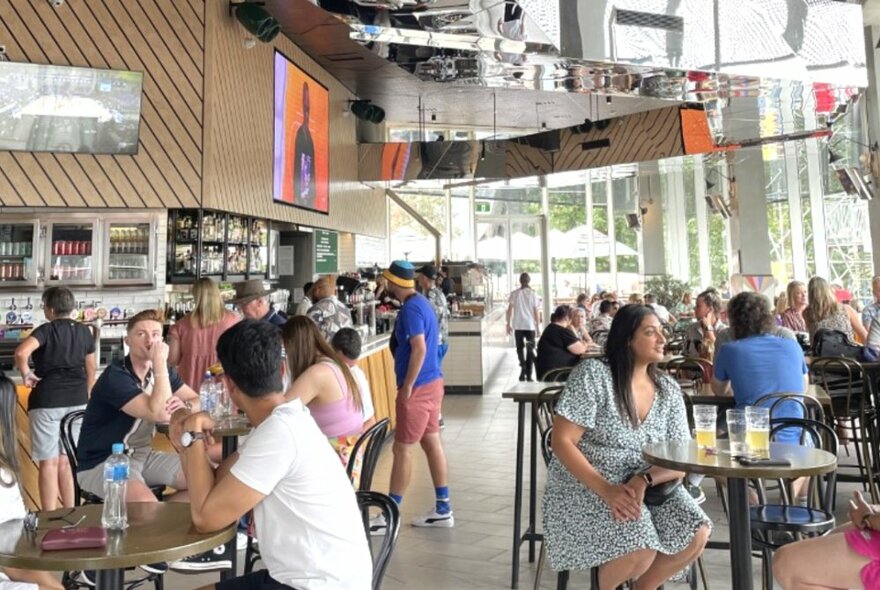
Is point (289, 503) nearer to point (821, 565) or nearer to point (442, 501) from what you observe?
point (821, 565)

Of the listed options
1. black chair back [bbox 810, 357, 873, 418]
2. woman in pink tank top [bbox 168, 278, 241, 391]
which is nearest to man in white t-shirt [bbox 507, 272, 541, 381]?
black chair back [bbox 810, 357, 873, 418]

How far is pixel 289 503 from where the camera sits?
5.83 feet

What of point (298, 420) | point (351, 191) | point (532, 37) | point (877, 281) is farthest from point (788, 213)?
point (298, 420)

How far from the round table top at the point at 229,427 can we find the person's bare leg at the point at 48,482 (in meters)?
1.85

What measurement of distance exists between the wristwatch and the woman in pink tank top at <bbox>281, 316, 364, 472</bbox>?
3.95ft

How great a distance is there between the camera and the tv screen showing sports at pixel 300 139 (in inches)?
356

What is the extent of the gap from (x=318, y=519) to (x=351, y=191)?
10.9 m

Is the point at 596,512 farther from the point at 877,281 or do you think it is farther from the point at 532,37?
the point at 877,281

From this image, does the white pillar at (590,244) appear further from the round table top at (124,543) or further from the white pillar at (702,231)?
the round table top at (124,543)

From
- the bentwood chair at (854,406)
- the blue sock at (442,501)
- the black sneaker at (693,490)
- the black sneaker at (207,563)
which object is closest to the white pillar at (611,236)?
the bentwood chair at (854,406)

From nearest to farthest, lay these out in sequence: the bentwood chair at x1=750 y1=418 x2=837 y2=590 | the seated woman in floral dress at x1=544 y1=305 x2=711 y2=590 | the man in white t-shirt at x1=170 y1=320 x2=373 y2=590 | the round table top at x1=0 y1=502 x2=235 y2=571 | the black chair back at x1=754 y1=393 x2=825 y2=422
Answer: the round table top at x1=0 y1=502 x2=235 y2=571, the man in white t-shirt at x1=170 y1=320 x2=373 y2=590, the seated woman in floral dress at x1=544 y1=305 x2=711 y2=590, the bentwood chair at x1=750 y1=418 x2=837 y2=590, the black chair back at x1=754 y1=393 x2=825 y2=422

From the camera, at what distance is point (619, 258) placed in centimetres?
1820

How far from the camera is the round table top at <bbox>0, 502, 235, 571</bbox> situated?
164 centimetres

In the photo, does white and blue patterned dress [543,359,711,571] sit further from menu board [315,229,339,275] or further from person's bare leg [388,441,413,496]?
menu board [315,229,339,275]
